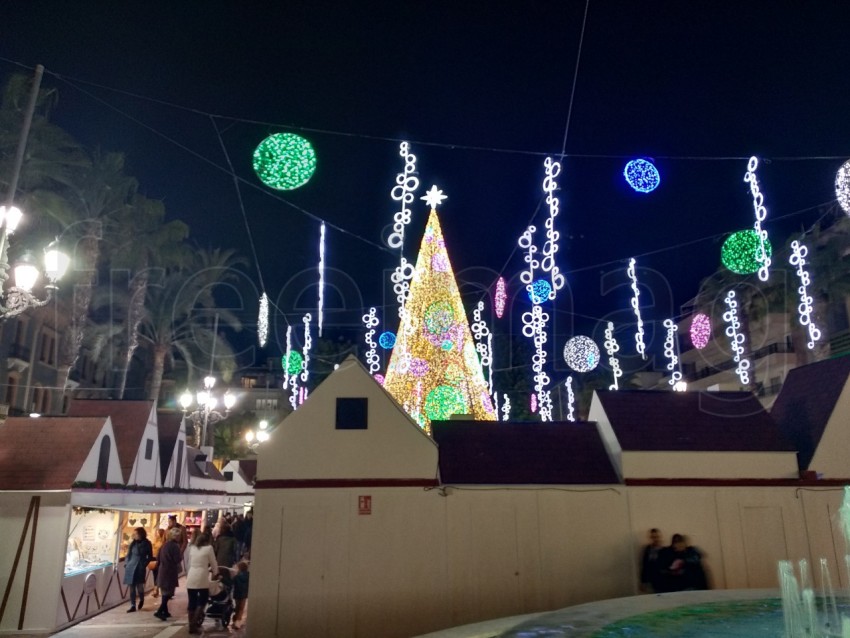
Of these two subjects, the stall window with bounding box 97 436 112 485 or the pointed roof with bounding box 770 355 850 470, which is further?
the stall window with bounding box 97 436 112 485

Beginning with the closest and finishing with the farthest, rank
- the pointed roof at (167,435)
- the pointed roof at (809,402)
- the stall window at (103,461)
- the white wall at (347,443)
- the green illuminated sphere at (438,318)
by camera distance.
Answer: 1. the white wall at (347,443)
2. the pointed roof at (809,402)
3. the stall window at (103,461)
4. the green illuminated sphere at (438,318)
5. the pointed roof at (167,435)

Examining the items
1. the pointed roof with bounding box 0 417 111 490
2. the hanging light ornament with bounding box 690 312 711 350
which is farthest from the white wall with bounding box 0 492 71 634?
the hanging light ornament with bounding box 690 312 711 350

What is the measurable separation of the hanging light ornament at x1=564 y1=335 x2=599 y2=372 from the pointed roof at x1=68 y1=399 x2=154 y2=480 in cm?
1478

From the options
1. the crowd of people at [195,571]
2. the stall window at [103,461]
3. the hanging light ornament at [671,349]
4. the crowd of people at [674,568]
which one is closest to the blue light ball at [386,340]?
the hanging light ornament at [671,349]

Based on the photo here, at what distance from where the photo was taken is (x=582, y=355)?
24.5m

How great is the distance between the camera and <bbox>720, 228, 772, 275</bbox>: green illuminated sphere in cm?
1562

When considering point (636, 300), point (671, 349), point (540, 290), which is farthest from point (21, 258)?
point (671, 349)

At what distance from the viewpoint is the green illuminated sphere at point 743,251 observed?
15617 millimetres

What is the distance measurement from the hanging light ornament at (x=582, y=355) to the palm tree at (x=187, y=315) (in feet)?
60.1

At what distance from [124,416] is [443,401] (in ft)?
31.7

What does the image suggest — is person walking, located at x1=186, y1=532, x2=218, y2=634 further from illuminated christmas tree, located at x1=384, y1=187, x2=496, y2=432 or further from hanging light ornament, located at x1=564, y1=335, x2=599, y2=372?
hanging light ornament, located at x1=564, y1=335, x2=599, y2=372

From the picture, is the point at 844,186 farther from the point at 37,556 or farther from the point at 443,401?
the point at 37,556

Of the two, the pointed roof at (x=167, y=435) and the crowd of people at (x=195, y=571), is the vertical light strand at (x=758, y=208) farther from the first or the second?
the pointed roof at (x=167, y=435)

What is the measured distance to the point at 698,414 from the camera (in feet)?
43.0
